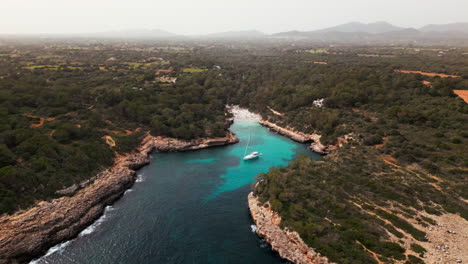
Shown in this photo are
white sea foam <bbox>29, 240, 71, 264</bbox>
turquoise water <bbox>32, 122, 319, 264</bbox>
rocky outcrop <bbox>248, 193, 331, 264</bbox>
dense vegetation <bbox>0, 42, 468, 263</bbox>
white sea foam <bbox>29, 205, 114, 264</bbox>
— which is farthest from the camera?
dense vegetation <bbox>0, 42, 468, 263</bbox>

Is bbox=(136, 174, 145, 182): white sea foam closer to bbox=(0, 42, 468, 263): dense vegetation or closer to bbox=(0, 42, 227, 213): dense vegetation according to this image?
bbox=(0, 42, 227, 213): dense vegetation

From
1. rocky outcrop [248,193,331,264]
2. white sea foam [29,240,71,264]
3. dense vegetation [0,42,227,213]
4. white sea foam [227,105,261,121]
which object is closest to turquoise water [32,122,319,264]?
white sea foam [29,240,71,264]

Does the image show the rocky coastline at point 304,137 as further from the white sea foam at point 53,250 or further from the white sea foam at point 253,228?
the white sea foam at point 53,250

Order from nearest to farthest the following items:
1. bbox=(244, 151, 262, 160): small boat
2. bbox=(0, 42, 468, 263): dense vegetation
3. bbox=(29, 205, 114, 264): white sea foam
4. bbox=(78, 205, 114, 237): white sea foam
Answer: bbox=(29, 205, 114, 264): white sea foam < bbox=(0, 42, 468, 263): dense vegetation < bbox=(78, 205, 114, 237): white sea foam < bbox=(244, 151, 262, 160): small boat

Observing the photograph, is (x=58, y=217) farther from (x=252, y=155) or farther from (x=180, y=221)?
(x=252, y=155)

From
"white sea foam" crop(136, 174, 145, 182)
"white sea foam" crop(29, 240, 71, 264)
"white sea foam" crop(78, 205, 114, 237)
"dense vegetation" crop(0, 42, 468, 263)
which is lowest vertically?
"white sea foam" crop(29, 240, 71, 264)

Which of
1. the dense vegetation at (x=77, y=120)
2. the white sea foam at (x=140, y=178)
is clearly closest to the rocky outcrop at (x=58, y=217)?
the white sea foam at (x=140, y=178)
